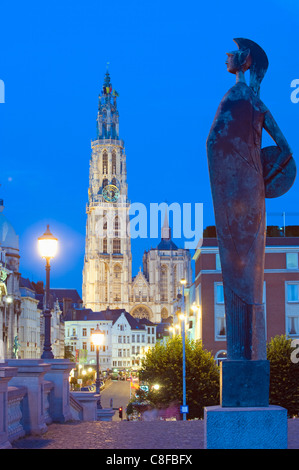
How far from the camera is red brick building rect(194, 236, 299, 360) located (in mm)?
59688

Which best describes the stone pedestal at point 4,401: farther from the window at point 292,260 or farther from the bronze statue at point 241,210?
the window at point 292,260

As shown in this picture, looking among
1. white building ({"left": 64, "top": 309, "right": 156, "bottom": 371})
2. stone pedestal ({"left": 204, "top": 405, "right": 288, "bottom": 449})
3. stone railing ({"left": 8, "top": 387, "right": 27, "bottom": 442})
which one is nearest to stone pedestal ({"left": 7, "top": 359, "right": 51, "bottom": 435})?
stone railing ({"left": 8, "top": 387, "right": 27, "bottom": 442})

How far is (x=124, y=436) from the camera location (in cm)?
1548

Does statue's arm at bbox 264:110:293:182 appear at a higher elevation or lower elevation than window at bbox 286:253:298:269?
lower

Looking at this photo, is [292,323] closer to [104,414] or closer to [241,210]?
[104,414]

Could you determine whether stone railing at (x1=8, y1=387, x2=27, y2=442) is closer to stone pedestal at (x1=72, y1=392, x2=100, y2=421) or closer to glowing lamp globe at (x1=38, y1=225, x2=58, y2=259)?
glowing lamp globe at (x1=38, y1=225, x2=58, y2=259)

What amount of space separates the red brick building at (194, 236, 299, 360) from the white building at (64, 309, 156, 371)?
313 feet

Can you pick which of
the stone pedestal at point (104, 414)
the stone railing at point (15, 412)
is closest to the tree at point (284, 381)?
the stone pedestal at point (104, 414)

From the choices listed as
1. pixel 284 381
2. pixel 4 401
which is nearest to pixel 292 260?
pixel 284 381

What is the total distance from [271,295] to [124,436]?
45.8m

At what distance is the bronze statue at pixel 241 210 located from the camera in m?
10.1

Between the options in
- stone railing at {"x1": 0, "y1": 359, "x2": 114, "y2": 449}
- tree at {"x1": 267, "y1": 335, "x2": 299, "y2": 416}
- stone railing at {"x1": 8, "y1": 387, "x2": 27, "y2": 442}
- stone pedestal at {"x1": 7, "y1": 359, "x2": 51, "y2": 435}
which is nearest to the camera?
stone railing at {"x1": 0, "y1": 359, "x2": 114, "y2": 449}

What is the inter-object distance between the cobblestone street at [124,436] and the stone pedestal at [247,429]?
3.71 meters
